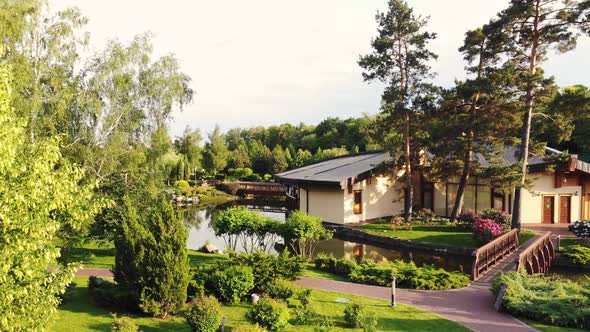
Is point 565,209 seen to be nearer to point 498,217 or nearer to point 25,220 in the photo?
point 498,217

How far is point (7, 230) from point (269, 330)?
6.09 meters

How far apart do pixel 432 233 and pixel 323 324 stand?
50.8 feet

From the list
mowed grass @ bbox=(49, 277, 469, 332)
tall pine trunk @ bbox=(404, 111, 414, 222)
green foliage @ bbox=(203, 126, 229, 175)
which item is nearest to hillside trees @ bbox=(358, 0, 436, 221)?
tall pine trunk @ bbox=(404, 111, 414, 222)

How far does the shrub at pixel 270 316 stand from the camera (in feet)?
33.6

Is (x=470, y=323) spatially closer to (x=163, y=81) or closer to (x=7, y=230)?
(x=7, y=230)

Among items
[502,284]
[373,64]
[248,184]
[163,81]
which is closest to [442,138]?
[373,64]

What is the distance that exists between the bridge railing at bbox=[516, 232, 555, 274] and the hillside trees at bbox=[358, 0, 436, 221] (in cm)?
867

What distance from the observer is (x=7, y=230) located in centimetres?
603

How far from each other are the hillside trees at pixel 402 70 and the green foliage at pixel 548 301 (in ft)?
45.0

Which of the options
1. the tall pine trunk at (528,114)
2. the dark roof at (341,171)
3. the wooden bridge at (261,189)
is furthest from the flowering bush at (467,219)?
the wooden bridge at (261,189)

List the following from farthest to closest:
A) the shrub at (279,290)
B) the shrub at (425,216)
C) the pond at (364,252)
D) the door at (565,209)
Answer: the shrub at (425,216) → the door at (565,209) → the pond at (364,252) → the shrub at (279,290)

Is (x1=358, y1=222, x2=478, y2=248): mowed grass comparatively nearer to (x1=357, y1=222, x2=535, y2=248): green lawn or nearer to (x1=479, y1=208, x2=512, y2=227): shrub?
(x1=357, y1=222, x2=535, y2=248): green lawn

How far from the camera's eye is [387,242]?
78.2 feet

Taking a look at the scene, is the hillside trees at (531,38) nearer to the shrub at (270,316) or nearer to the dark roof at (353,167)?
the dark roof at (353,167)
